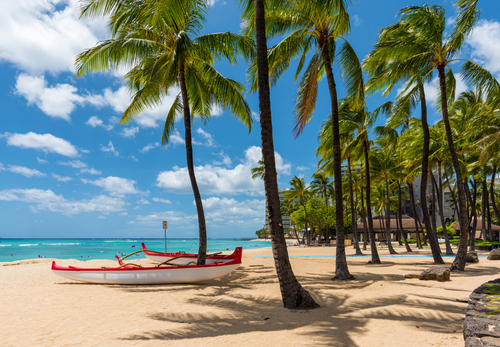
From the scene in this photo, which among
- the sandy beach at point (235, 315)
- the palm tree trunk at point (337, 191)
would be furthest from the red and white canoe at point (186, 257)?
the palm tree trunk at point (337, 191)

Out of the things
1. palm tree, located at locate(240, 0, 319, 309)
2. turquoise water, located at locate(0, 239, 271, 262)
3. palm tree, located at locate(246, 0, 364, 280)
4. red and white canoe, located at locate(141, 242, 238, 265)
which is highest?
palm tree, located at locate(246, 0, 364, 280)

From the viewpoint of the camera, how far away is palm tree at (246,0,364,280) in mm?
9484

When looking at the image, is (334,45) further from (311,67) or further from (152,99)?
(152,99)

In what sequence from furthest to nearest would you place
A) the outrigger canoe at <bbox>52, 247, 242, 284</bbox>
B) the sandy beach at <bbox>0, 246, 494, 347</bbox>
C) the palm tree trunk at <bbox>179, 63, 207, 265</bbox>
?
the palm tree trunk at <bbox>179, 63, 207, 265</bbox>, the outrigger canoe at <bbox>52, 247, 242, 284</bbox>, the sandy beach at <bbox>0, 246, 494, 347</bbox>

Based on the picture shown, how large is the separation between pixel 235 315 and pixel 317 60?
28.5 ft

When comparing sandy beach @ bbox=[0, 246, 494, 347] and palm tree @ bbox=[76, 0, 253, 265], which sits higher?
palm tree @ bbox=[76, 0, 253, 265]

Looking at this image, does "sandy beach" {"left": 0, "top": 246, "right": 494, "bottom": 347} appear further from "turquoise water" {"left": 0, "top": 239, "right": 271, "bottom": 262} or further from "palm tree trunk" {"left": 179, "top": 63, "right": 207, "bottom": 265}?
"turquoise water" {"left": 0, "top": 239, "right": 271, "bottom": 262}

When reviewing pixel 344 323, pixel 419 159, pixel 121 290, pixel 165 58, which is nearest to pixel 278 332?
pixel 344 323

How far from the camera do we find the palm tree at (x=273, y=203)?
612cm

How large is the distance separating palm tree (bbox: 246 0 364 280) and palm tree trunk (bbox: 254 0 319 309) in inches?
93.3

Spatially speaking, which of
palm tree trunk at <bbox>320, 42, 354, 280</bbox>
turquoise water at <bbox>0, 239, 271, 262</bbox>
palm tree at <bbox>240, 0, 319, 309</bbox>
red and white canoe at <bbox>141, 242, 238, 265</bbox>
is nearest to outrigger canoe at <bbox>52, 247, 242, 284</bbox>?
red and white canoe at <bbox>141, 242, 238, 265</bbox>

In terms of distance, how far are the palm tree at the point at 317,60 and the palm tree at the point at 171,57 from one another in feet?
4.40

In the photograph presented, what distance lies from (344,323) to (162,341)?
115 inches

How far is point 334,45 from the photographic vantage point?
10703 mm
